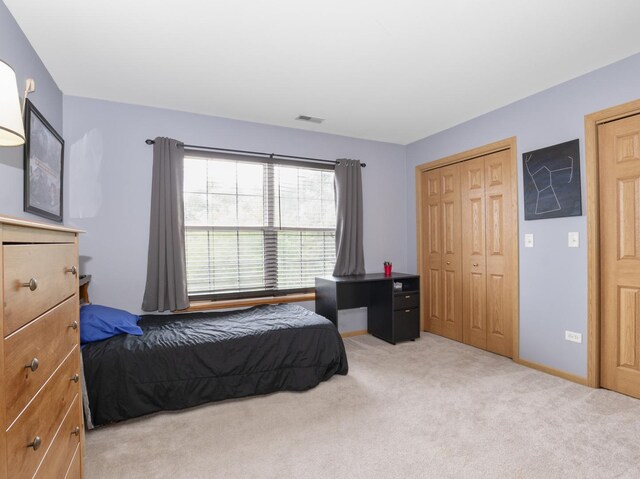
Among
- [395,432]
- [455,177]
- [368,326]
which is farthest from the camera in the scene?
[368,326]

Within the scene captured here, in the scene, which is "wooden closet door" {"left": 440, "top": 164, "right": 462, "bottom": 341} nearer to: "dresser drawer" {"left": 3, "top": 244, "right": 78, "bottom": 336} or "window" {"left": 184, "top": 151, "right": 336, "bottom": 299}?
"window" {"left": 184, "top": 151, "right": 336, "bottom": 299}

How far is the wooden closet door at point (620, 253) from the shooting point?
2502mm

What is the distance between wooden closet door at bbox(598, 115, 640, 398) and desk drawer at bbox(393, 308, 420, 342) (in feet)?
5.50

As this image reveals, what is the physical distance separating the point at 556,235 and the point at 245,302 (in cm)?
294

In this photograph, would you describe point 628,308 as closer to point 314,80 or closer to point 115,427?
point 314,80

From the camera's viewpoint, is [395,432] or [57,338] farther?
[395,432]

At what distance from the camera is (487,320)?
11.9ft

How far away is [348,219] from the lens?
414 centimetres

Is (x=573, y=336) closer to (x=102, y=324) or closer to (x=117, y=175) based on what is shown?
(x=102, y=324)

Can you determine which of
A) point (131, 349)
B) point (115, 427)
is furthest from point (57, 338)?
point (115, 427)

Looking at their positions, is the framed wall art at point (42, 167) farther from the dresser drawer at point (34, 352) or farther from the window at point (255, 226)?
the dresser drawer at point (34, 352)

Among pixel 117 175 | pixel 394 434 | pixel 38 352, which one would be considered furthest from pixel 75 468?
pixel 117 175

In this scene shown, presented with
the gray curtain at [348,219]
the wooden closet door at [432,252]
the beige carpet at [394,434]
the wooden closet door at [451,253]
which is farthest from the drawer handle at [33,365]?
the wooden closet door at [432,252]

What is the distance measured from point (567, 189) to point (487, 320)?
4.94 ft
